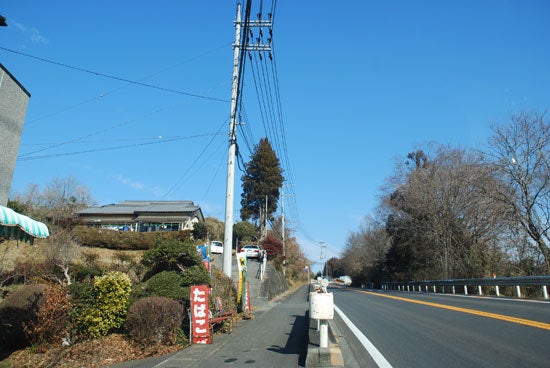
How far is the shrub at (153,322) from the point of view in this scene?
375 inches

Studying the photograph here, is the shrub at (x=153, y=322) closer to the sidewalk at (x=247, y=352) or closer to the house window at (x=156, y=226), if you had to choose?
the sidewalk at (x=247, y=352)

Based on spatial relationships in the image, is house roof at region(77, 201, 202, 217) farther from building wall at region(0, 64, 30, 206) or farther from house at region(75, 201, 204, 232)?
building wall at region(0, 64, 30, 206)

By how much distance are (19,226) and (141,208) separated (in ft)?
150

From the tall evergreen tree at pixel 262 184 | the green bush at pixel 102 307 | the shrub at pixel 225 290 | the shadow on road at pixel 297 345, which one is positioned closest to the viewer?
the shadow on road at pixel 297 345

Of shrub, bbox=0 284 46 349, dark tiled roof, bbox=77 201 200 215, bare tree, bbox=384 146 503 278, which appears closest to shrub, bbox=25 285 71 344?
shrub, bbox=0 284 46 349

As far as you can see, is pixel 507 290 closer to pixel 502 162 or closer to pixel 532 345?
pixel 502 162

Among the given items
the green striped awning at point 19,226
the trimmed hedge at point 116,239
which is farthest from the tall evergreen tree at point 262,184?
the green striped awning at point 19,226

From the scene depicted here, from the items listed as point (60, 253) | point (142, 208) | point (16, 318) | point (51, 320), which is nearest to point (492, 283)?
point (51, 320)

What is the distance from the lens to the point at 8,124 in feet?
37.8

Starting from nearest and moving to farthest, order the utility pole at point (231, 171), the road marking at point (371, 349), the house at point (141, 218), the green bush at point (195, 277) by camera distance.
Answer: the road marking at point (371, 349), the green bush at point (195, 277), the utility pole at point (231, 171), the house at point (141, 218)

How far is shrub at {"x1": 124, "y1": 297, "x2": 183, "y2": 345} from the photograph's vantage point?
953 centimetres

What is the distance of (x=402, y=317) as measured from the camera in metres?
12.0

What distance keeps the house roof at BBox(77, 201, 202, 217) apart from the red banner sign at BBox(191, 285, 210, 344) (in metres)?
40.3

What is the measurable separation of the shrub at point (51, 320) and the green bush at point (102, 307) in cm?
46
